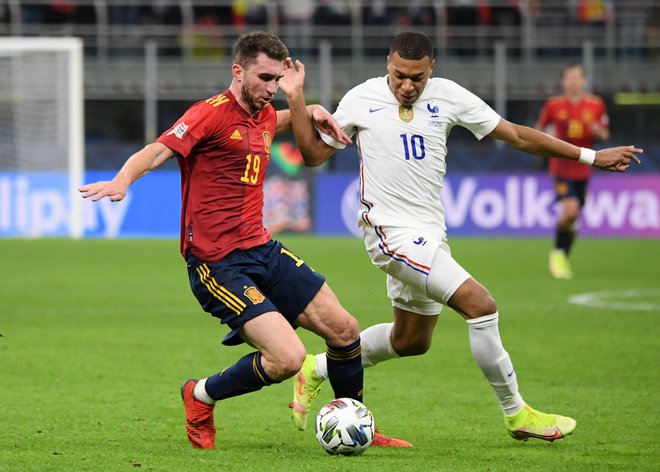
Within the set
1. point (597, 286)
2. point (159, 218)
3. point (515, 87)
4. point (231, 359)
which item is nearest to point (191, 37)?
point (159, 218)

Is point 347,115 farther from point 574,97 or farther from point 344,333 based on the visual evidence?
point 574,97

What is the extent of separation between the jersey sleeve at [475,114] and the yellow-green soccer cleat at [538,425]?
63.5 inches

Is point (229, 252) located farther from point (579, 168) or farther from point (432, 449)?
point (579, 168)

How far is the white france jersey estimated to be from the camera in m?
6.92

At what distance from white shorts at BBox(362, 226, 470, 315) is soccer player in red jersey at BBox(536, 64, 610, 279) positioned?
32.1ft

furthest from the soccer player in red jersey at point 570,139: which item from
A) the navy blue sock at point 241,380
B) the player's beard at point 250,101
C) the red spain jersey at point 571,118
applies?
the navy blue sock at point 241,380

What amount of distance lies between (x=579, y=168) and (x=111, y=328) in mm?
7565

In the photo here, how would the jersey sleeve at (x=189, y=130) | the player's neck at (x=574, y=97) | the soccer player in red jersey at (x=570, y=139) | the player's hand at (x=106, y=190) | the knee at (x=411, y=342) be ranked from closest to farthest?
the player's hand at (x=106, y=190), the jersey sleeve at (x=189, y=130), the knee at (x=411, y=342), the soccer player in red jersey at (x=570, y=139), the player's neck at (x=574, y=97)

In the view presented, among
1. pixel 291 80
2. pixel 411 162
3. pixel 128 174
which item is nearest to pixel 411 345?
pixel 411 162

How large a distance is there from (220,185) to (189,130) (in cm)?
38

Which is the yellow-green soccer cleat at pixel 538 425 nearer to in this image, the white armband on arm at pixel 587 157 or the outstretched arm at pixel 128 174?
the white armband on arm at pixel 587 157

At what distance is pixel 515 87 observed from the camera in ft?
84.0

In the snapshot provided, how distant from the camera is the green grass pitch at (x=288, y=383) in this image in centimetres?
619

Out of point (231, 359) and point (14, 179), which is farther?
point (14, 179)
